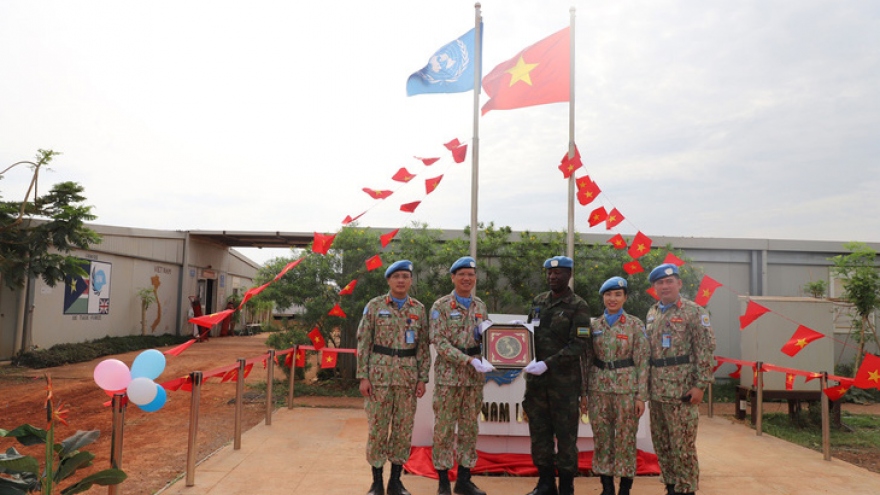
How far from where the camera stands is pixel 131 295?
15953mm

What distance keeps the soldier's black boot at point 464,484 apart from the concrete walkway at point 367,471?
22 centimetres

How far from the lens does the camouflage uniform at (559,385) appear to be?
4203 mm

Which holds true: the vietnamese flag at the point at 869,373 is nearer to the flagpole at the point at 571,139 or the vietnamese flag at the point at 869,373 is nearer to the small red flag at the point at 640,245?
the small red flag at the point at 640,245

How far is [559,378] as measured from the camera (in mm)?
4227

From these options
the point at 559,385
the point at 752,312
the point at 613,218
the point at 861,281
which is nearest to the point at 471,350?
the point at 559,385

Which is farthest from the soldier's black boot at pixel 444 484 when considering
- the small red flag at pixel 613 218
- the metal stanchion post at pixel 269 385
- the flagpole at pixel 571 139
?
the small red flag at pixel 613 218

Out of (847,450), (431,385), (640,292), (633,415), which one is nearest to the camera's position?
(633,415)

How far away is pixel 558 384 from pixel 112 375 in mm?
2946

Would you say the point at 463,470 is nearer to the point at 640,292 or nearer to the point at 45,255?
the point at 640,292

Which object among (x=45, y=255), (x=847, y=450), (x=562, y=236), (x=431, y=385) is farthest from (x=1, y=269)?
(x=847, y=450)

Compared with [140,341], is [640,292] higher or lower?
higher

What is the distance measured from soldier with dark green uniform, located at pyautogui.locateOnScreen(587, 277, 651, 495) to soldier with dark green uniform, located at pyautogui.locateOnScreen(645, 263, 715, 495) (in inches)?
5.5

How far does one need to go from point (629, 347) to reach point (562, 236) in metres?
5.48

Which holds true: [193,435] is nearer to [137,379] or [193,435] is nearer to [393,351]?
[137,379]
